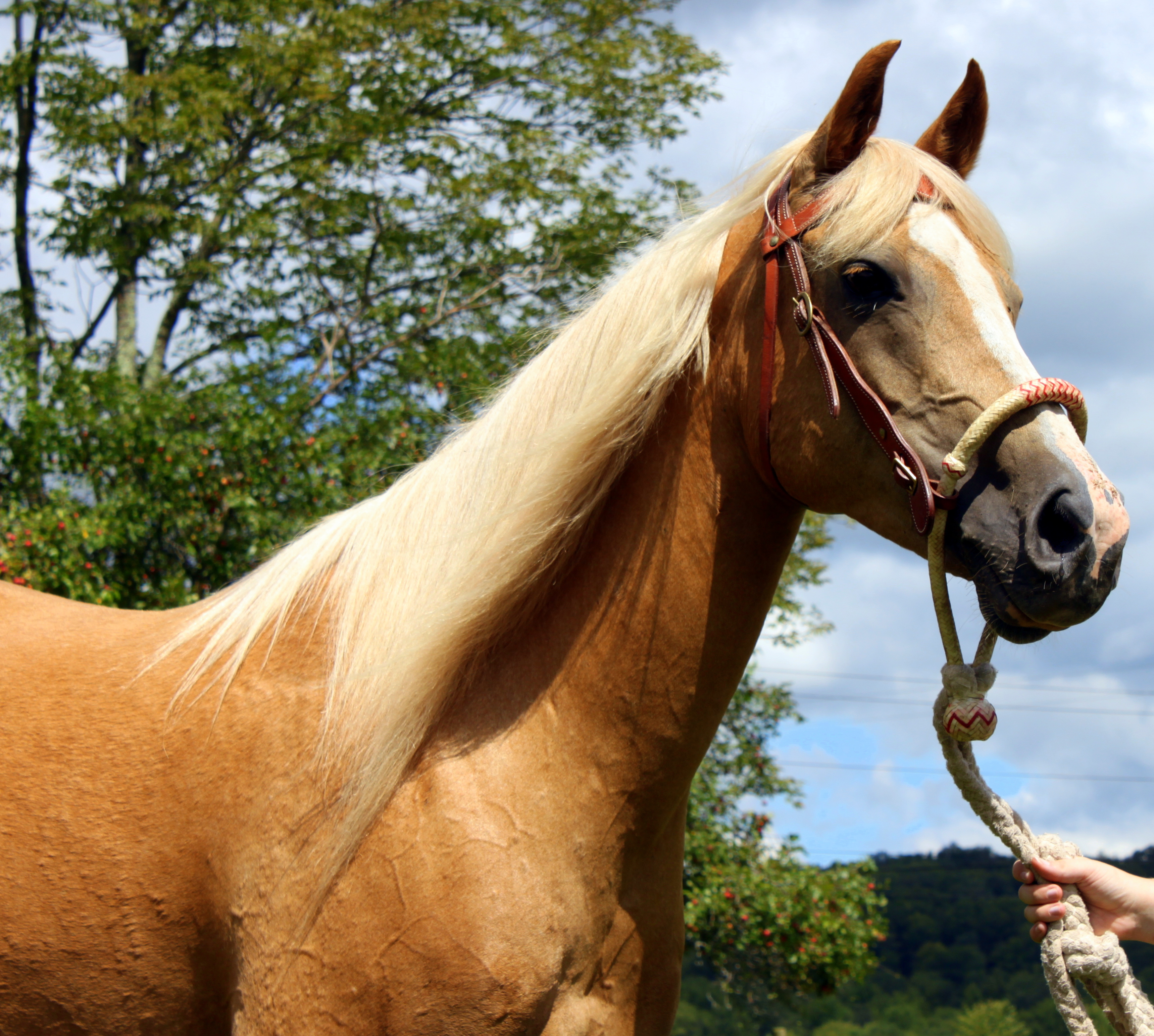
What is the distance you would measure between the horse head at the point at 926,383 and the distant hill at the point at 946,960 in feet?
57.3

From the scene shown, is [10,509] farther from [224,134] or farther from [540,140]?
[540,140]

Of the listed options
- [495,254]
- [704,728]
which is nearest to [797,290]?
[704,728]

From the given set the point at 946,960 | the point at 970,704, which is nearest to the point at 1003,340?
the point at 970,704

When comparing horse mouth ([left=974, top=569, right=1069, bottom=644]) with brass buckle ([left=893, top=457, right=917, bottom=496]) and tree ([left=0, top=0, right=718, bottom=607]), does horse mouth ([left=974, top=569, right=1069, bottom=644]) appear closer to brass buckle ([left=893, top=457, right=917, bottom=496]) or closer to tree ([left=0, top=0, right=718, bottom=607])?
brass buckle ([left=893, top=457, right=917, bottom=496])

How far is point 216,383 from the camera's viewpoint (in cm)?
697

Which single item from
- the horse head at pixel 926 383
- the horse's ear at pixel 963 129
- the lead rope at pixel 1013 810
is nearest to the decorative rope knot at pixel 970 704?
the lead rope at pixel 1013 810

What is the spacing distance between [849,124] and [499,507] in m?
0.96

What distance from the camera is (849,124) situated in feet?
6.08

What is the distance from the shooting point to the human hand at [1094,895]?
5.71 feet

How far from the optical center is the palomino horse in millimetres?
1668

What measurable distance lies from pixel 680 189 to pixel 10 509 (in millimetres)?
5845

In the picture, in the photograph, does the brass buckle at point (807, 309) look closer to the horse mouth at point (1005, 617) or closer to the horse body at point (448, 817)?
the horse body at point (448, 817)

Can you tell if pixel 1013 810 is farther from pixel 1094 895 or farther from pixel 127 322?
pixel 127 322

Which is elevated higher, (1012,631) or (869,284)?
(869,284)
